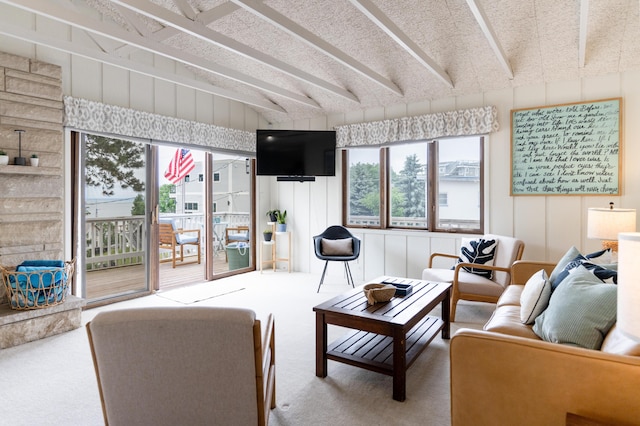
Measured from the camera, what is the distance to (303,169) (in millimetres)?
5383

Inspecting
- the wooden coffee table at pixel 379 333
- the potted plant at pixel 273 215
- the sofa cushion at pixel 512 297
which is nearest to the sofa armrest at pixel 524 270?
the sofa cushion at pixel 512 297

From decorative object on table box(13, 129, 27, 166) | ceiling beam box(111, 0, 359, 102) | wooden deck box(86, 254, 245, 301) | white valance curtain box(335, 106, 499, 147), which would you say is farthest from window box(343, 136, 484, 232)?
decorative object on table box(13, 129, 27, 166)

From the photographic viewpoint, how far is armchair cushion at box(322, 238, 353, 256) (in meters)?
5.00

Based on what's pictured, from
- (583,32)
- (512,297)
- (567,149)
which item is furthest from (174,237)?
(583,32)

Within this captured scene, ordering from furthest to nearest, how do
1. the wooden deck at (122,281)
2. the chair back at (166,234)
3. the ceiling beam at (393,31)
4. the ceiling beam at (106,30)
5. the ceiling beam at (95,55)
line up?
the chair back at (166,234)
the wooden deck at (122,281)
the ceiling beam at (95,55)
the ceiling beam at (106,30)
the ceiling beam at (393,31)

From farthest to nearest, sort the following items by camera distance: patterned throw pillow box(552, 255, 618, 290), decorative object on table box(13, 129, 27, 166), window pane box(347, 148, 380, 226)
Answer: window pane box(347, 148, 380, 226) < decorative object on table box(13, 129, 27, 166) < patterned throw pillow box(552, 255, 618, 290)

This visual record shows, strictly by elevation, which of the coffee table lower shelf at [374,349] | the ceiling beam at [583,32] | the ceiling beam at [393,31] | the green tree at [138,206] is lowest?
the coffee table lower shelf at [374,349]

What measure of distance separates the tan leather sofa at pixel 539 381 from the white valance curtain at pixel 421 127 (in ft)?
10.8

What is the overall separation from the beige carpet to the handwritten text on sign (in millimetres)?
1807

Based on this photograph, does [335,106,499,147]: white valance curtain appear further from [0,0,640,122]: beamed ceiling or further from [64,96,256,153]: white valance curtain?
[64,96,256,153]: white valance curtain

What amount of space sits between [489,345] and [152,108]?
4.55 m

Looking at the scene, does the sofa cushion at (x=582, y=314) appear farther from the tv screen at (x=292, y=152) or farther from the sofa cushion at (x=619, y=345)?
the tv screen at (x=292, y=152)

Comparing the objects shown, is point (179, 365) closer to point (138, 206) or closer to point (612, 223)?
point (612, 223)

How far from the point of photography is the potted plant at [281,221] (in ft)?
19.4
